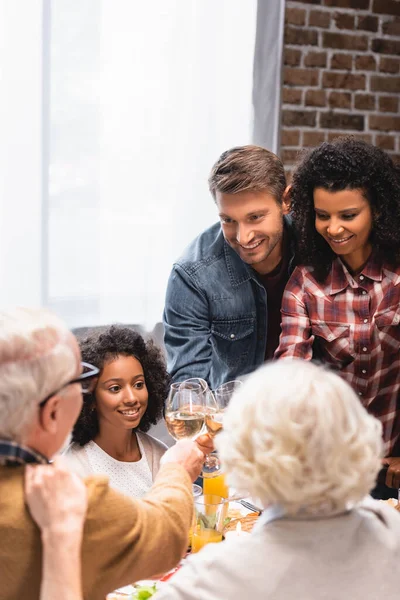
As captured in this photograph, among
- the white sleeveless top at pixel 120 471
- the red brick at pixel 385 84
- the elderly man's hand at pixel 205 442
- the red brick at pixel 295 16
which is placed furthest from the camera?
the red brick at pixel 385 84

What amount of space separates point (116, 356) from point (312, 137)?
6.56 feet

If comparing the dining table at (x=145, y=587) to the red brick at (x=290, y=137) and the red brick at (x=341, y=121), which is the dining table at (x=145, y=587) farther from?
the red brick at (x=341, y=121)

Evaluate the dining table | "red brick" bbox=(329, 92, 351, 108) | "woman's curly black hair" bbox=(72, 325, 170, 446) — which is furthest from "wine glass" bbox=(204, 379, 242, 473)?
"red brick" bbox=(329, 92, 351, 108)

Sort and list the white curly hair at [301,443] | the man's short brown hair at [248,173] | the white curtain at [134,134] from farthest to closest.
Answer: the white curtain at [134,134]
the man's short brown hair at [248,173]
the white curly hair at [301,443]

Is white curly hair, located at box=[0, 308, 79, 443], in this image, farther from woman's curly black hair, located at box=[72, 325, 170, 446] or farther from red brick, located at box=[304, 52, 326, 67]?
red brick, located at box=[304, 52, 326, 67]

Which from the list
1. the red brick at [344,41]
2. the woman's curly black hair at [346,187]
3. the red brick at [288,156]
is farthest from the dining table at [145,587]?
the red brick at [344,41]

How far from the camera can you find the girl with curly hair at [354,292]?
2213 millimetres

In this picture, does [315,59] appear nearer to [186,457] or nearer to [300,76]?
[300,76]

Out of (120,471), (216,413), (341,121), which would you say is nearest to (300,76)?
(341,121)

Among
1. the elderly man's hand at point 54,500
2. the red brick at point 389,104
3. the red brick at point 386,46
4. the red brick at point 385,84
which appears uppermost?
the red brick at point 386,46

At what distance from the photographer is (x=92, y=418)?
7.13ft

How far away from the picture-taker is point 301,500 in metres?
1.05

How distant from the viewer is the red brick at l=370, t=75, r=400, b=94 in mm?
3793

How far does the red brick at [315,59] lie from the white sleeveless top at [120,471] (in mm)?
2321
